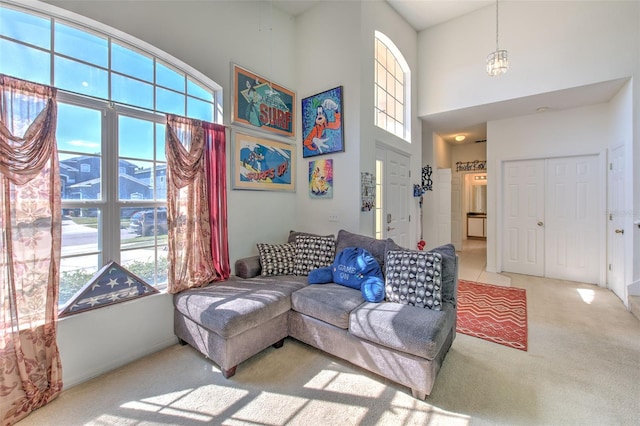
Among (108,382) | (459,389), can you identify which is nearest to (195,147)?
(108,382)

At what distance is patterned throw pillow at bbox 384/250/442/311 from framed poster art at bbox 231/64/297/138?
2.17m

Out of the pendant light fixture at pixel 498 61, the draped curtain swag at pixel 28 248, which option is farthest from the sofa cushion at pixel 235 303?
the pendant light fixture at pixel 498 61

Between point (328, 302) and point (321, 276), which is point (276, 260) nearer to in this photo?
point (321, 276)

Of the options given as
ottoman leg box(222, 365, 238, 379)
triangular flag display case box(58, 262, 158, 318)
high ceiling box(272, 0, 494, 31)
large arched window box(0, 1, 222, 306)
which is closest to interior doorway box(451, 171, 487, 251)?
high ceiling box(272, 0, 494, 31)

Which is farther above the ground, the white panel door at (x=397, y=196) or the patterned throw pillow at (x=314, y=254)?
the white panel door at (x=397, y=196)

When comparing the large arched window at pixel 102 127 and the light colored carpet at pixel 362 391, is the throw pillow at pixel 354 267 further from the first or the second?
the large arched window at pixel 102 127

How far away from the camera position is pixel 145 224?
2.39 meters

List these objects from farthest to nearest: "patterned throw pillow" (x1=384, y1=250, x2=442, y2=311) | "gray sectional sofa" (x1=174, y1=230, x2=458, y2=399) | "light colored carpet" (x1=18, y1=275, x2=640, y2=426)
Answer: "patterned throw pillow" (x1=384, y1=250, x2=442, y2=311)
"gray sectional sofa" (x1=174, y1=230, x2=458, y2=399)
"light colored carpet" (x1=18, y1=275, x2=640, y2=426)

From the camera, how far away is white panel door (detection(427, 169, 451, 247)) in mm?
5863

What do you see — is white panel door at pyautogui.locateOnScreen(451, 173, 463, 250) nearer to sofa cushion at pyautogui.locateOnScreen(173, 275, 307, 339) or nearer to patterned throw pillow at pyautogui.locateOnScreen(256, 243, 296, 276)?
→ patterned throw pillow at pyautogui.locateOnScreen(256, 243, 296, 276)

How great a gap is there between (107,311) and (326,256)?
1.90 metres

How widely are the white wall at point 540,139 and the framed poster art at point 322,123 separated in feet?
10.1

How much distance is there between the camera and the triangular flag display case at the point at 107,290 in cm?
194

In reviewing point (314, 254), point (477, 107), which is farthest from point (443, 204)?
point (314, 254)
